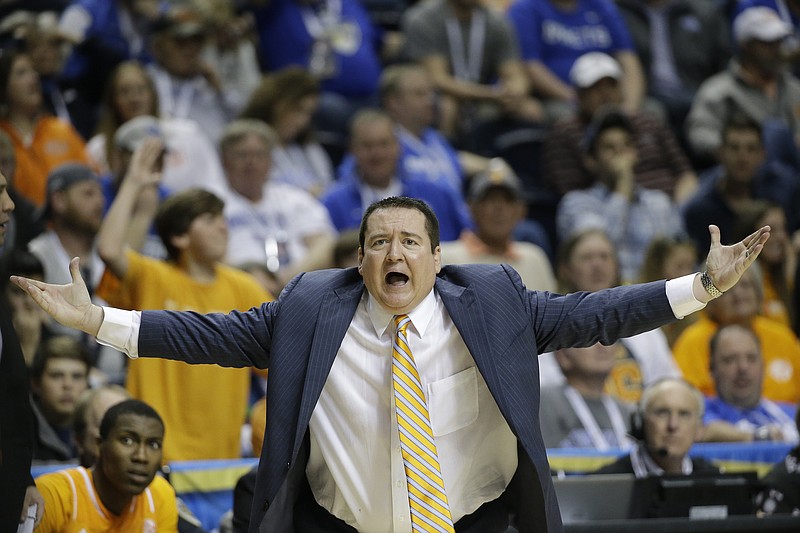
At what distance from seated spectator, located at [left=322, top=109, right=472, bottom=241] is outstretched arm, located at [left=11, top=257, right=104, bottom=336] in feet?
15.2

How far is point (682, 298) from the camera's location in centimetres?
424

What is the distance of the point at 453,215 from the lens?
9227 millimetres

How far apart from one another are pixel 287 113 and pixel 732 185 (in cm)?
337

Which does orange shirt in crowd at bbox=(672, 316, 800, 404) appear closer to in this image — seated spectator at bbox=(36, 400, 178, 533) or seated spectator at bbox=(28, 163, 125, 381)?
seated spectator at bbox=(28, 163, 125, 381)

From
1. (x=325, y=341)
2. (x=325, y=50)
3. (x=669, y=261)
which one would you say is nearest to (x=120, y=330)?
(x=325, y=341)

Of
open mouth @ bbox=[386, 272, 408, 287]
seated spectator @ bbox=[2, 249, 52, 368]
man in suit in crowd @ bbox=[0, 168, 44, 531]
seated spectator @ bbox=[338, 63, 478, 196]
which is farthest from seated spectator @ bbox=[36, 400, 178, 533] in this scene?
seated spectator @ bbox=[338, 63, 478, 196]

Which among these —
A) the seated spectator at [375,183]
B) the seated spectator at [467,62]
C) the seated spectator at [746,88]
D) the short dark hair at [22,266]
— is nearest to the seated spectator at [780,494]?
the seated spectator at [375,183]

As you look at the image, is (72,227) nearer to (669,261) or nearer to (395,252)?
(395,252)

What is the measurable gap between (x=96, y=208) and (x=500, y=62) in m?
4.36

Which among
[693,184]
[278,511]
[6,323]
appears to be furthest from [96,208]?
[693,184]

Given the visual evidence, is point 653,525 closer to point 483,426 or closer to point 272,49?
point 483,426

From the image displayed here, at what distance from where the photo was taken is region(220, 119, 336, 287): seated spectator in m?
8.35

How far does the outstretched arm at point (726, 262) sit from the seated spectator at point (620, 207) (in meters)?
4.80

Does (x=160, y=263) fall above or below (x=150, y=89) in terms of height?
below
